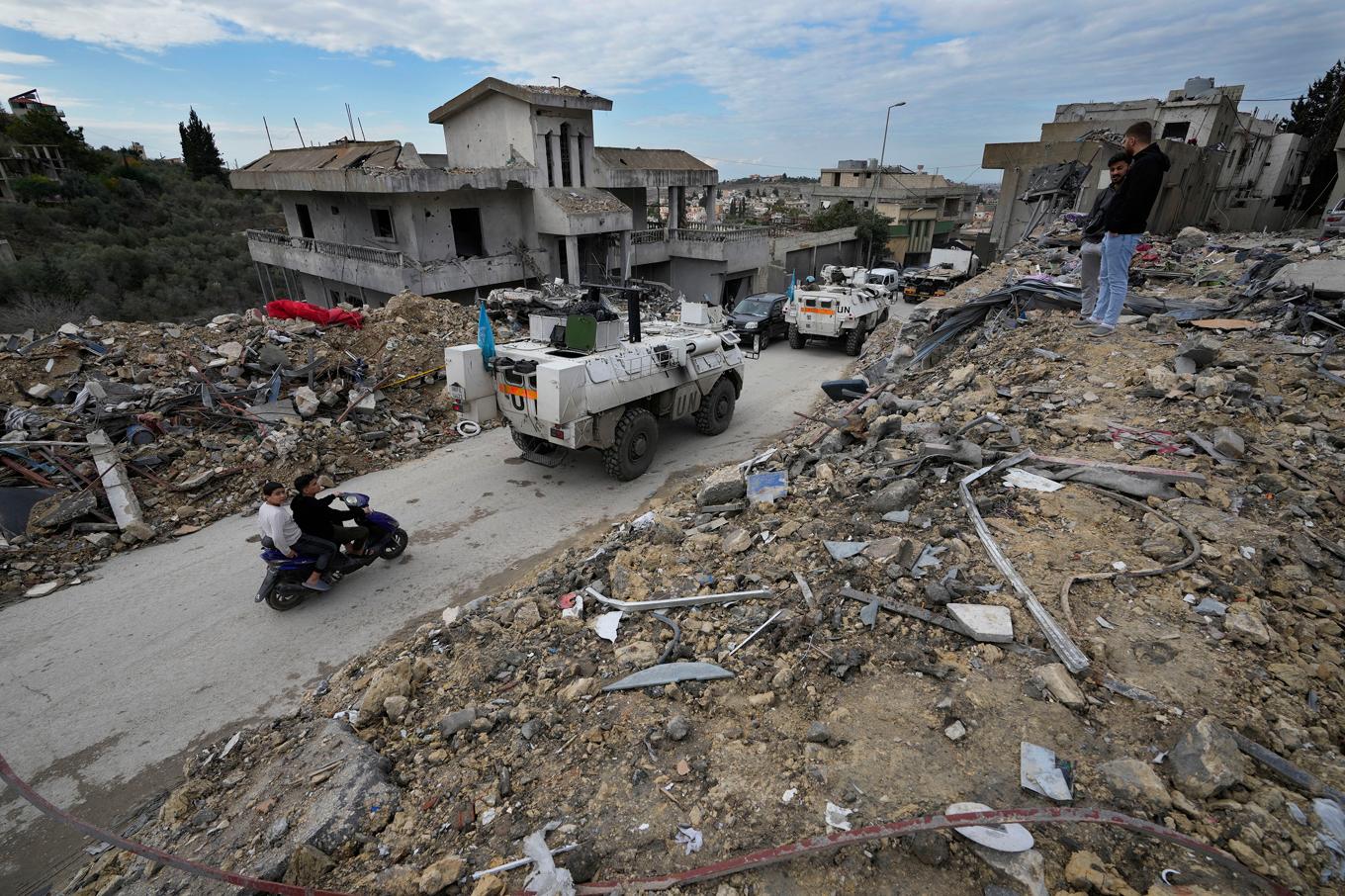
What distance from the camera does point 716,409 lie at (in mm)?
8789

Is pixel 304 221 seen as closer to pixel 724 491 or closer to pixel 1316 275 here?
pixel 724 491

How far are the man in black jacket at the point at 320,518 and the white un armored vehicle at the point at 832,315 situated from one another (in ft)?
34.6

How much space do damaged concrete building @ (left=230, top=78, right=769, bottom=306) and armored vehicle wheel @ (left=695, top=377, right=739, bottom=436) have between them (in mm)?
8617

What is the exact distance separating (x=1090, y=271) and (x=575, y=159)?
603 inches

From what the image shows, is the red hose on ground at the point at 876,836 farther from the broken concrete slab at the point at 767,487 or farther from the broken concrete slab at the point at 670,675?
the broken concrete slab at the point at 767,487

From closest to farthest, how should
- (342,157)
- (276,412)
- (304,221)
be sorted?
(276,412) < (342,157) < (304,221)

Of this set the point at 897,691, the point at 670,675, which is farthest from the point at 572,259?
the point at 897,691

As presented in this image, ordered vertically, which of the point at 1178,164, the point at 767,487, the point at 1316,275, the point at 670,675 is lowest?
the point at 670,675

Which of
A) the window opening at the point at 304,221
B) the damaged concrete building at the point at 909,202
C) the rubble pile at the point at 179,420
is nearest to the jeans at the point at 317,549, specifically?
the rubble pile at the point at 179,420

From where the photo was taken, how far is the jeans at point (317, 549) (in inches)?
196

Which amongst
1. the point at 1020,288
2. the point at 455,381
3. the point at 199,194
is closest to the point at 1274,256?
the point at 1020,288

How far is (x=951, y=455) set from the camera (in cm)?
434

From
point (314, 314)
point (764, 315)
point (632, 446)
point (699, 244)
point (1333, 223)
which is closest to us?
point (632, 446)

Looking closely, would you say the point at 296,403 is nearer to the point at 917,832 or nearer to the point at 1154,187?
the point at 917,832
